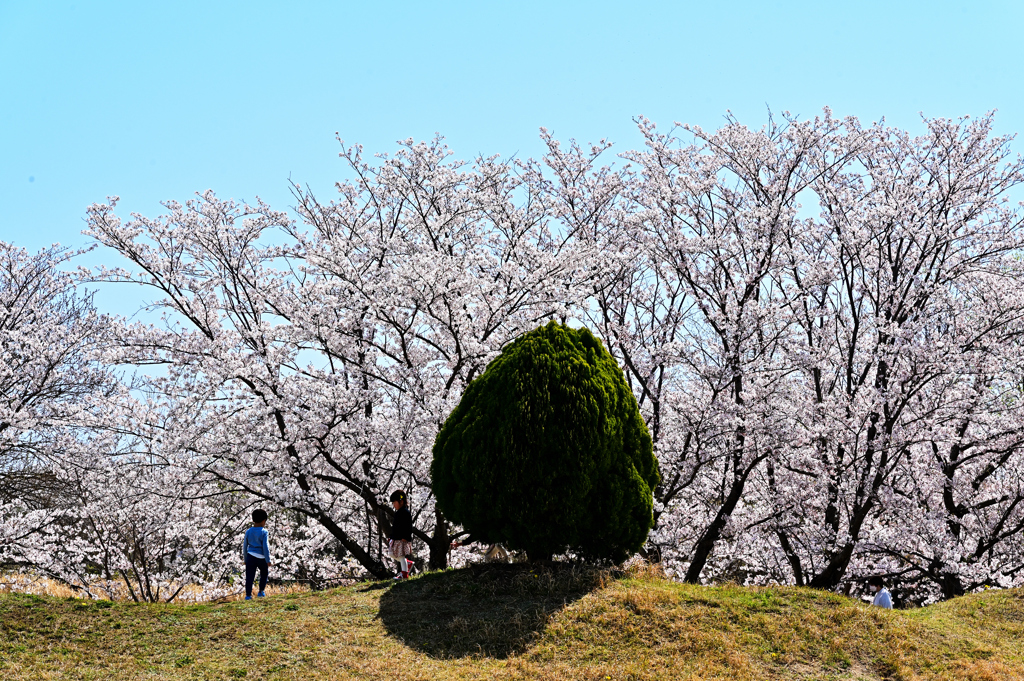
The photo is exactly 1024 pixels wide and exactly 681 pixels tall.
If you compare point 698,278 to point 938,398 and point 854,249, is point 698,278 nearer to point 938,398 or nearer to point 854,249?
point 854,249

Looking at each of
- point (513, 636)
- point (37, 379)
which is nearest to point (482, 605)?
point (513, 636)

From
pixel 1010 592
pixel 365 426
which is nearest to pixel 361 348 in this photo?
pixel 365 426

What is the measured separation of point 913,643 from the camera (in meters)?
8.55

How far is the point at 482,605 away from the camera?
9039 mm

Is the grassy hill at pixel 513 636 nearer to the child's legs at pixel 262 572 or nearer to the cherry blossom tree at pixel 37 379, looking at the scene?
the child's legs at pixel 262 572

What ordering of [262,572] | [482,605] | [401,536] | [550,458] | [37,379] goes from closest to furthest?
[482,605]
[550,458]
[401,536]
[262,572]
[37,379]

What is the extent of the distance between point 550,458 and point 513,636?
197 centimetres

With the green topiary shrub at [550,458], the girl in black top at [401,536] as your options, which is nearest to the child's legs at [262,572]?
the girl in black top at [401,536]

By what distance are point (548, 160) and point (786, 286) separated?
4.90m

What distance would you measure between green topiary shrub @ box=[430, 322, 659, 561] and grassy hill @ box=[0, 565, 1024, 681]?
22.3 inches

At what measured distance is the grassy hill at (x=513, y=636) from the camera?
783 cm

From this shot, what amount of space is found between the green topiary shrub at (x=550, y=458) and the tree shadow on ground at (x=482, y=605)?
1.44 ft

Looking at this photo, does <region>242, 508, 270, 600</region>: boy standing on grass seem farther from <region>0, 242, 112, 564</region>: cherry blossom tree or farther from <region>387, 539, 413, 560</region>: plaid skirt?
<region>0, 242, 112, 564</region>: cherry blossom tree

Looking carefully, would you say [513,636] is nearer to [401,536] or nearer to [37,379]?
[401,536]
